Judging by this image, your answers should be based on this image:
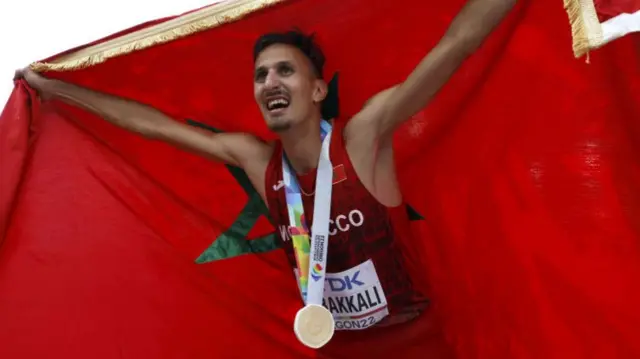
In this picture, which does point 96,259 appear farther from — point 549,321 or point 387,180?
point 549,321

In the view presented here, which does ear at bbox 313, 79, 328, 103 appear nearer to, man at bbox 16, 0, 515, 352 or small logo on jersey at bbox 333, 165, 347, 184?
man at bbox 16, 0, 515, 352

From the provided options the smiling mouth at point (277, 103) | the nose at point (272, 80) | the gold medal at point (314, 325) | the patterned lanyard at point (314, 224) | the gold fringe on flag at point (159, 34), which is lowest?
the gold medal at point (314, 325)

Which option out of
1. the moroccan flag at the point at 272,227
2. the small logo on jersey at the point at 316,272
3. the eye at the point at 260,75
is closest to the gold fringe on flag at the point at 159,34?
the moroccan flag at the point at 272,227

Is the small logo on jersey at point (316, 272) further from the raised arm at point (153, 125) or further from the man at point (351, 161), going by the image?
the raised arm at point (153, 125)

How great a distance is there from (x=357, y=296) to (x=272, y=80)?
0.45m

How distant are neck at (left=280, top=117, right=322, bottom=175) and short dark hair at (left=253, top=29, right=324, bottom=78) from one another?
0.12 meters

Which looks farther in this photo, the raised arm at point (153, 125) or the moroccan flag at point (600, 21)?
the raised arm at point (153, 125)

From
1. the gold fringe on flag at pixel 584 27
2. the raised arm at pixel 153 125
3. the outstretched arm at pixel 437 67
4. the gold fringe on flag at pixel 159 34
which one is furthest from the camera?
the raised arm at pixel 153 125

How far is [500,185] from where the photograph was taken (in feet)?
4.36

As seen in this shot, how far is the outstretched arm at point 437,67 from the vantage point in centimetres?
115

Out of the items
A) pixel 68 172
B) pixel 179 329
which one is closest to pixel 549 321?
pixel 179 329

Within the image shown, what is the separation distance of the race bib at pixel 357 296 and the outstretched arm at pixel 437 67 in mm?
261

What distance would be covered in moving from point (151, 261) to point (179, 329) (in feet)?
0.53

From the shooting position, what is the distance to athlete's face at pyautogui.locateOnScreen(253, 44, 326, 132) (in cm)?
128
